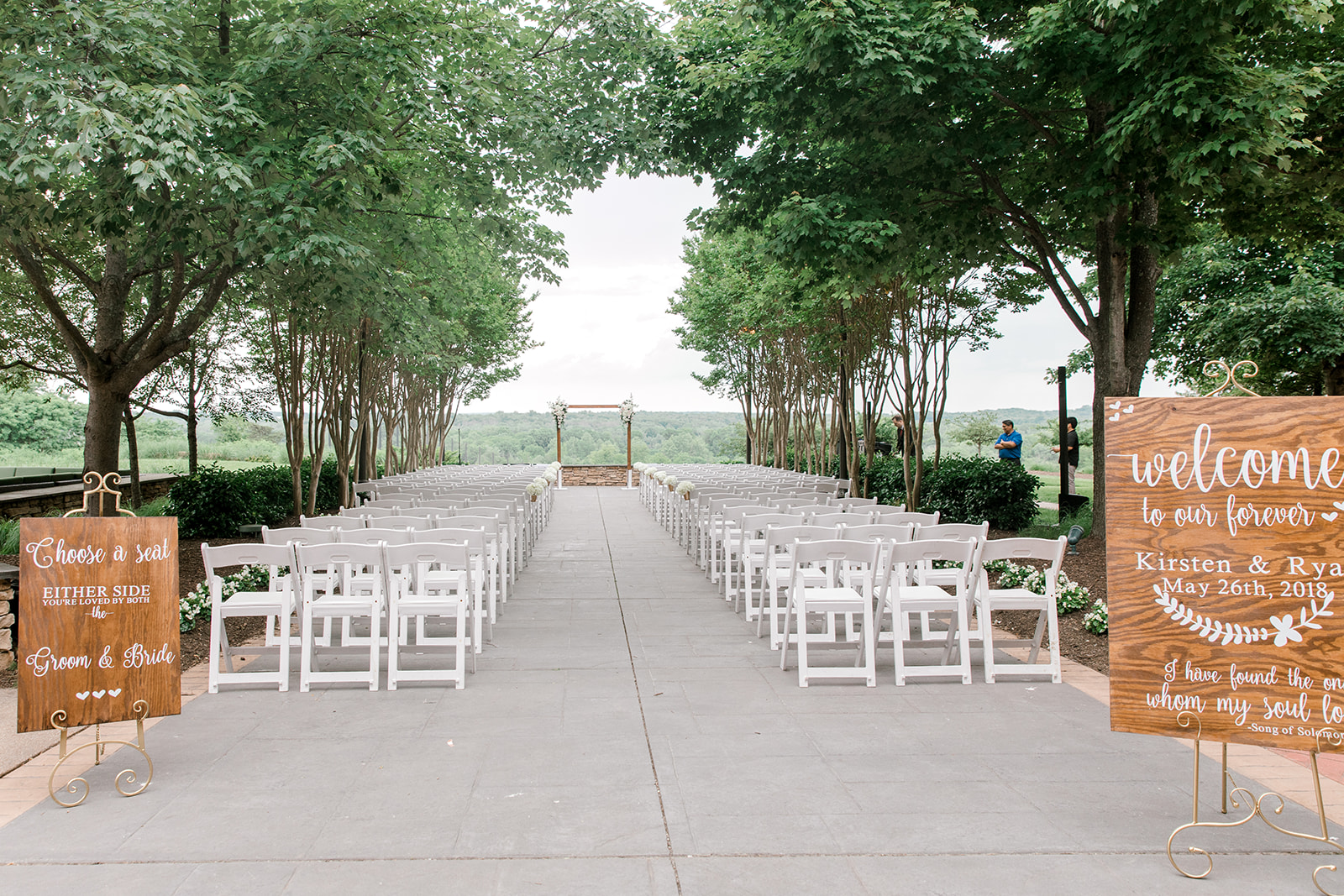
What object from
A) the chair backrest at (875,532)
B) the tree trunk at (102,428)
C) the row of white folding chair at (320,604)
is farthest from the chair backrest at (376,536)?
the tree trunk at (102,428)

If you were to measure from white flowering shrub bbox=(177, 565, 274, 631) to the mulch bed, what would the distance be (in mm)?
104

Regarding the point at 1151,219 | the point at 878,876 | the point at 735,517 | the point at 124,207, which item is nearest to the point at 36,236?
the point at 124,207

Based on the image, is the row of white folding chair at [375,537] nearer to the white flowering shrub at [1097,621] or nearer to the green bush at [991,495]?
the white flowering shrub at [1097,621]

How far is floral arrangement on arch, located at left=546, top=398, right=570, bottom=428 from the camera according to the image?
33156 millimetres

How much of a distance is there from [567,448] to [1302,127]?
28.7 m

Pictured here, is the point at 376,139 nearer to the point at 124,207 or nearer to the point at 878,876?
the point at 124,207

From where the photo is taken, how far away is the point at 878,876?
10.9 ft

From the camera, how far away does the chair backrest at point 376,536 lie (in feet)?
23.0

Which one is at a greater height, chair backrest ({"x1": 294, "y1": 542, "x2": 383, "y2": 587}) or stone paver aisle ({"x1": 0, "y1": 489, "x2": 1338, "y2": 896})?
chair backrest ({"x1": 294, "y1": 542, "x2": 383, "y2": 587})

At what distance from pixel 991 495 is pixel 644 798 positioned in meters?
9.86

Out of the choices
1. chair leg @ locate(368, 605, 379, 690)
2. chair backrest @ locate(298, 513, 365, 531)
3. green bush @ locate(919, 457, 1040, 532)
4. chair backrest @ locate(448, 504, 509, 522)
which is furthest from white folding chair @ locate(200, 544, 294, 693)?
green bush @ locate(919, 457, 1040, 532)

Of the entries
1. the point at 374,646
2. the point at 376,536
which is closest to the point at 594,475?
the point at 376,536

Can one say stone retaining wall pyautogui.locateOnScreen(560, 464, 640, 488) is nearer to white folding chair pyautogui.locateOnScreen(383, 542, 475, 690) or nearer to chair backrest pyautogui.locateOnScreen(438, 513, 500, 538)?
chair backrest pyautogui.locateOnScreen(438, 513, 500, 538)

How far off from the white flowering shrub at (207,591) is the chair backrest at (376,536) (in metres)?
0.98
